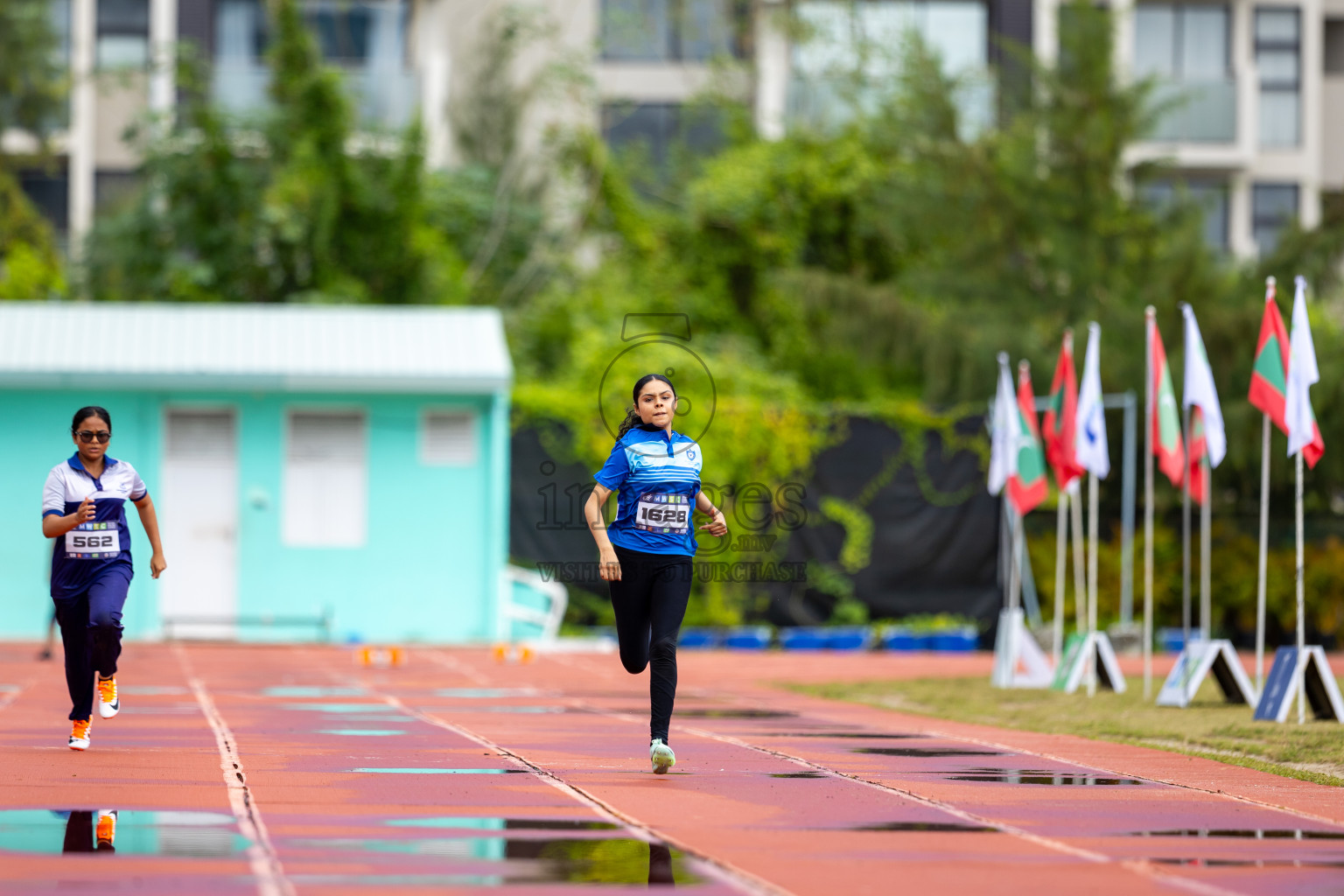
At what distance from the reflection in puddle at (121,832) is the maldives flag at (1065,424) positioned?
33.0 ft

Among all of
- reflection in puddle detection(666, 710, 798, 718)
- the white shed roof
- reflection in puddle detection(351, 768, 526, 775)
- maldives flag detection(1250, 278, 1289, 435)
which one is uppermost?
the white shed roof

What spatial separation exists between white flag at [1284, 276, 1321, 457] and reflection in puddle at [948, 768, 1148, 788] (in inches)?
173

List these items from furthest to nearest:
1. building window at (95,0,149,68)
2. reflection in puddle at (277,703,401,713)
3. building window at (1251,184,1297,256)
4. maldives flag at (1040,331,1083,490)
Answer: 1. building window at (95,0,149,68)
2. building window at (1251,184,1297,256)
3. maldives flag at (1040,331,1083,490)
4. reflection in puddle at (277,703,401,713)

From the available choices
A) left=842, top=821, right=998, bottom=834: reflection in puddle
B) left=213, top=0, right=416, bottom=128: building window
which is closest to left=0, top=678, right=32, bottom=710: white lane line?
left=842, top=821, right=998, bottom=834: reflection in puddle

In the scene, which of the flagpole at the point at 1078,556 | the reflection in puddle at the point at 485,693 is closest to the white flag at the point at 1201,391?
the flagpole at the point at 1078,556

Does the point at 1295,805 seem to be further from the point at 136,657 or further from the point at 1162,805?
the point at 136,657

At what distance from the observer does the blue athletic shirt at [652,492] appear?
30.1 ft

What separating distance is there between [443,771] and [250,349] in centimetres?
1371

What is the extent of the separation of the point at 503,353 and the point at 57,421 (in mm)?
4998

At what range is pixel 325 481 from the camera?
2197 centimetres

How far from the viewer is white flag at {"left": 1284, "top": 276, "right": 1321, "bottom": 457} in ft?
42.2

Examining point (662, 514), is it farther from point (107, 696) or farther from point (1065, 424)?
point (1065, 424)

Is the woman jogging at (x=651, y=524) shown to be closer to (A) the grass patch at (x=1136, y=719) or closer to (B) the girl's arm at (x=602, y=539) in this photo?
(B) the girl's arm at (x=602, y=539)

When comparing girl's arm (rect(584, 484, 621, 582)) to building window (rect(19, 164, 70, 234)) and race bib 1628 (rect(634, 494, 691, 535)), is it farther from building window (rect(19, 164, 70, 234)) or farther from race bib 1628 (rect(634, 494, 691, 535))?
building window (rect(19, 164, 70, 234))
